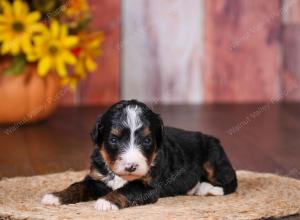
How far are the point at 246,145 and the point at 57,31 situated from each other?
123cm

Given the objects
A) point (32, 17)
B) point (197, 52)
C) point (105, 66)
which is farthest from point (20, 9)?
point (197, 52)

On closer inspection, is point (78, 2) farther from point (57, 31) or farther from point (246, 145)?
point (246, 145)

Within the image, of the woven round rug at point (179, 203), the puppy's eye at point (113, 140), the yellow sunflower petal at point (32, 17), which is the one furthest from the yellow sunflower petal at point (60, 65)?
the puppy's eye at point (113, 140)

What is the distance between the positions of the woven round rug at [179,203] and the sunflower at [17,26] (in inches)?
53.0

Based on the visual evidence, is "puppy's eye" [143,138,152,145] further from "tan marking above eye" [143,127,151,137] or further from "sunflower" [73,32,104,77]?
"sunflower" [73,32,104,77]

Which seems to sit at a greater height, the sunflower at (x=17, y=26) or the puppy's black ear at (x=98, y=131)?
the sunflower at (x=17, y=26)

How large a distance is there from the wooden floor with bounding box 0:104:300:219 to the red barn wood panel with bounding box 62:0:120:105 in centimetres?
16

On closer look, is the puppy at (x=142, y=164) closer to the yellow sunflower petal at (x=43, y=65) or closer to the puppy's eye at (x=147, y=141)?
the puppy's eye at (x=147, y=141)

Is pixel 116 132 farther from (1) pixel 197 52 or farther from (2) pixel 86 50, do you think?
(1) pixel 197 52

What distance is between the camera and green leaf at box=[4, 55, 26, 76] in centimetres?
446

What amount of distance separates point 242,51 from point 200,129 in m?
1.24

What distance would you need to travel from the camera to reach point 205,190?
293 cm

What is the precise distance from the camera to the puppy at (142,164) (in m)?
2.56

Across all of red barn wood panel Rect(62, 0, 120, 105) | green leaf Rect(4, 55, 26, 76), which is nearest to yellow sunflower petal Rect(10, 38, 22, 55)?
green leaf Rect(4, 55, 26, 76)
